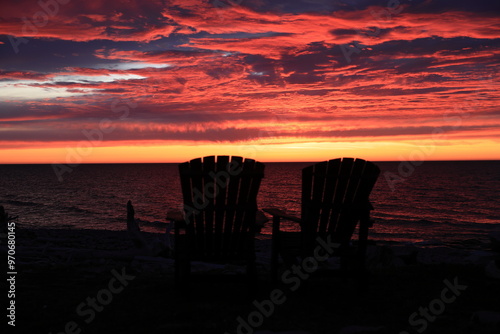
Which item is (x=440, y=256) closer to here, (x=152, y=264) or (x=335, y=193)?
(x=152, y=264)

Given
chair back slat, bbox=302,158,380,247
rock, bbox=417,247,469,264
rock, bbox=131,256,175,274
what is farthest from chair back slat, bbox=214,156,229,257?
rock, bbox=417,247,469,264

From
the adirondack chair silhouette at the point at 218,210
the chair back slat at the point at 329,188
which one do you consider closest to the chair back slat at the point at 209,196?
the adirondack chair silhouette at the point at 218,210

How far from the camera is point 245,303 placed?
4746 millimetres

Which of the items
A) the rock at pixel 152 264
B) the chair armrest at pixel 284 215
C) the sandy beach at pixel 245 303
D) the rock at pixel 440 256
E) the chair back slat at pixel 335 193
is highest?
the chair back slat at pixel 335 193

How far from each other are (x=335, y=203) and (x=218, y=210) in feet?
4.96

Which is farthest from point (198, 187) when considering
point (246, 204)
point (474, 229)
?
point (474, 229)

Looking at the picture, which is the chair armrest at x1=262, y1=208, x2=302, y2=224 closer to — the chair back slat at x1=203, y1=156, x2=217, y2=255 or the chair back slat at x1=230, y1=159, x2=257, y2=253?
the chair back slat at x1=230, y1=159, x2=257, y2=253

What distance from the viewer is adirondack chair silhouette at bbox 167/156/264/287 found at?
15.7 ft

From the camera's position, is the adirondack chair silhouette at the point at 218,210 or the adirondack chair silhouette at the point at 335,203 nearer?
the adirondack chair silhouette at the point at 218,210

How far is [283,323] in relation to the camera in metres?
4.12

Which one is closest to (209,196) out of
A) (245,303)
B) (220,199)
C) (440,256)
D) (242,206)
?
(220,199)

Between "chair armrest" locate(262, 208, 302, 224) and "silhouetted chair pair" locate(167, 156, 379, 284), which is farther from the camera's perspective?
"chair armrest" locate(262, 208, 302, 224)

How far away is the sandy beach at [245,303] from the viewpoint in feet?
13.1

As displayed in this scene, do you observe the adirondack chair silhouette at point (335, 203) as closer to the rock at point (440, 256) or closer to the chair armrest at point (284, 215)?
the chair armrest at point (284, 215)
